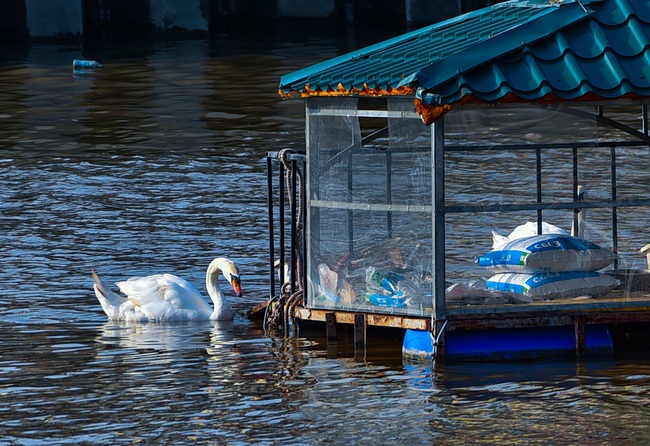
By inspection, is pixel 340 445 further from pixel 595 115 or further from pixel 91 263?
pixel 91 263

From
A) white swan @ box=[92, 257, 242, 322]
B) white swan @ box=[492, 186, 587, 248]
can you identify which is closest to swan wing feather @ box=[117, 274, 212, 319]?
white swan @ box=[92, 257, 242, 322]

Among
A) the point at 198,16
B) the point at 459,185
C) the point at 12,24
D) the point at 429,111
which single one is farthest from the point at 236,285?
the point at 198,16

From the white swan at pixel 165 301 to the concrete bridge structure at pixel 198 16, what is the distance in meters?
30.8

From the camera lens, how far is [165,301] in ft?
43.9

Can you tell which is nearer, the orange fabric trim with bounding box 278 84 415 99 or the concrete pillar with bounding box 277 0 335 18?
the orange fabric trim with bounding box 278 84 415 99

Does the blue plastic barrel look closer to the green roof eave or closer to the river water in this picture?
the river water

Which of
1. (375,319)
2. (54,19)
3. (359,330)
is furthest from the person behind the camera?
(54,19)

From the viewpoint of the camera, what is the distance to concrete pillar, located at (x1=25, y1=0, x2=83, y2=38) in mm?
43375

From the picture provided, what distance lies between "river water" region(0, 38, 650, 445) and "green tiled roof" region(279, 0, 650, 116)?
203 centimetres

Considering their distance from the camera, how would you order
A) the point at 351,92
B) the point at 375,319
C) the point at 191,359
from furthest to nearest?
the point at 191,359, the point at 375,319, the point at 351,92

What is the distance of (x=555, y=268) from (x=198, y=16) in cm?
3466

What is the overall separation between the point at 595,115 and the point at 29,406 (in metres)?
4.80

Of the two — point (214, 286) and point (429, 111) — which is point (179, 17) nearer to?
point (214, 286)

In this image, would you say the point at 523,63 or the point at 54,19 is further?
the point at 54,19
